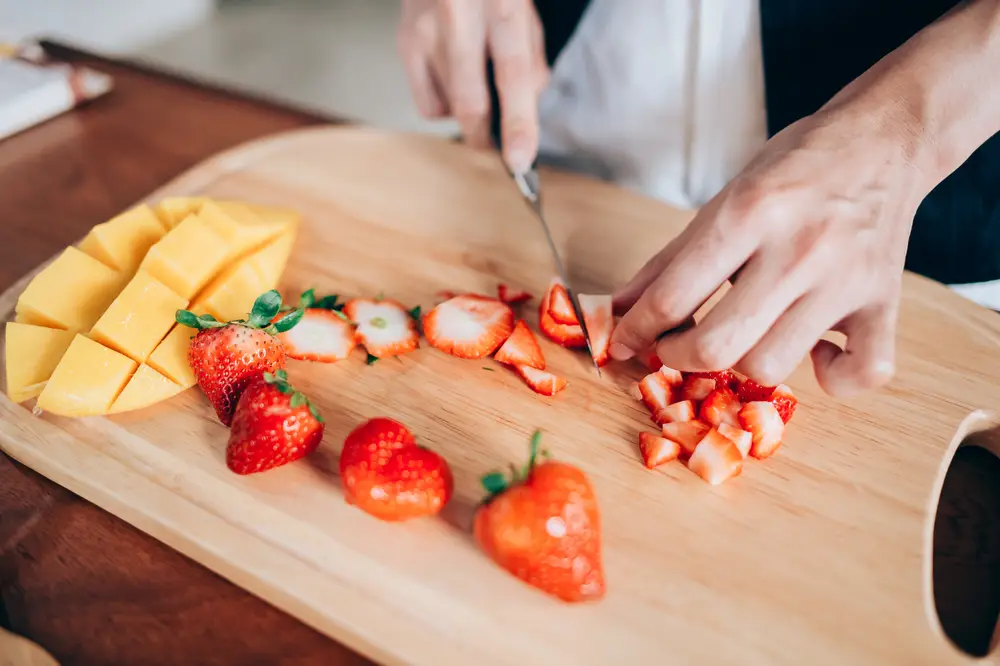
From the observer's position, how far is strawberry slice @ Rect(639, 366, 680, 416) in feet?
3.62

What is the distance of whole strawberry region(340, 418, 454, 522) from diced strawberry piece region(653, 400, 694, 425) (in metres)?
0.32

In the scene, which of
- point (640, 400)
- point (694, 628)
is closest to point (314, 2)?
point (640, 400)

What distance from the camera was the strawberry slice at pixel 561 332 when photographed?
1.20m

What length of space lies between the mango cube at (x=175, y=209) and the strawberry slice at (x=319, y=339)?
302 millimetres

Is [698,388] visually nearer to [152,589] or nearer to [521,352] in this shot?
[521,352]

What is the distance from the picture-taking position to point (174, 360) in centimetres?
112

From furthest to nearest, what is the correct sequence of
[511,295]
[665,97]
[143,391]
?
1. [665,97]
2. [511,295]
3. [143,391]

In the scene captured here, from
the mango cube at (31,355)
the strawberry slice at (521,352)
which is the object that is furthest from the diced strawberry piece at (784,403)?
the mango cube at (31,355)

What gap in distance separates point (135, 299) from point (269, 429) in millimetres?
327

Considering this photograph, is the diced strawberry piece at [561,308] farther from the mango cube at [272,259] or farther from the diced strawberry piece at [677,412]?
the mango cube at [272,259]

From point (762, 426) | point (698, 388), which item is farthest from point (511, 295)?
point (762, 426)

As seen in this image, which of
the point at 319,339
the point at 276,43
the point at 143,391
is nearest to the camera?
the point at 143,391

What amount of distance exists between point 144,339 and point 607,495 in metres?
0.67

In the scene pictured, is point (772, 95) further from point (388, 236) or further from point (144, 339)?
point (144, 339)
